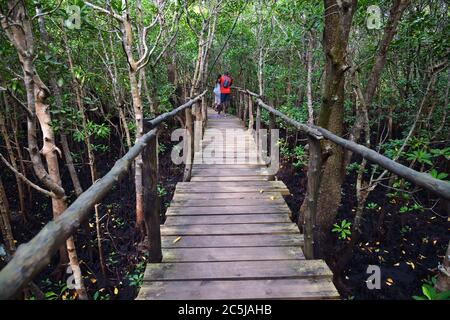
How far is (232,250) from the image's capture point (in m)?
2.67

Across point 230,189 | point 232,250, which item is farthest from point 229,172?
point 232,250

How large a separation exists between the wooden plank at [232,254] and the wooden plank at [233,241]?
0.22 feet

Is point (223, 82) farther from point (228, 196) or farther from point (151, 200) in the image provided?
point (151, 200)

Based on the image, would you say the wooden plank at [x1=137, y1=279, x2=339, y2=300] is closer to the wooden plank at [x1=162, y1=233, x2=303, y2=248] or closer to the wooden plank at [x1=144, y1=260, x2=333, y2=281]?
the wooden plank at [x1=144, y1=260, x2=333, y2=281]

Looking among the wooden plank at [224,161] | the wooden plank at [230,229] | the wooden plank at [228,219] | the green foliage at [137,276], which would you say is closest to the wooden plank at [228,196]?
the wooden plank at [228,219]

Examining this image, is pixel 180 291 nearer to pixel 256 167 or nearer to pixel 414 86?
pixel 256 167

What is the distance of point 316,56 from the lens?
9531 millimetres

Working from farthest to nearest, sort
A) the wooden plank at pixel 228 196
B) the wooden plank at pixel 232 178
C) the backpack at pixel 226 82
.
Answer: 1. the backpack at pixel 226 82
2. the wooden plank at pixel 232 178
3. the wooden plank at pixel 228 196

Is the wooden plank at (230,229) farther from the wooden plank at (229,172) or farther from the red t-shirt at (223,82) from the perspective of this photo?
the red t-shirt at (223,82)

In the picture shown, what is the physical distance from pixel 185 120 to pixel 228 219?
2.85 meters

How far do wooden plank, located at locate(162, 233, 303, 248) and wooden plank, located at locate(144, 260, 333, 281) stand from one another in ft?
0.95

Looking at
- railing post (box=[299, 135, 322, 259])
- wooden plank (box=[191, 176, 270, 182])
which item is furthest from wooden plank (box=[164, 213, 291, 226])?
wooden plank (box=[191, 176, 270, 182])

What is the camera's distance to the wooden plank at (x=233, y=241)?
9.04 feet
